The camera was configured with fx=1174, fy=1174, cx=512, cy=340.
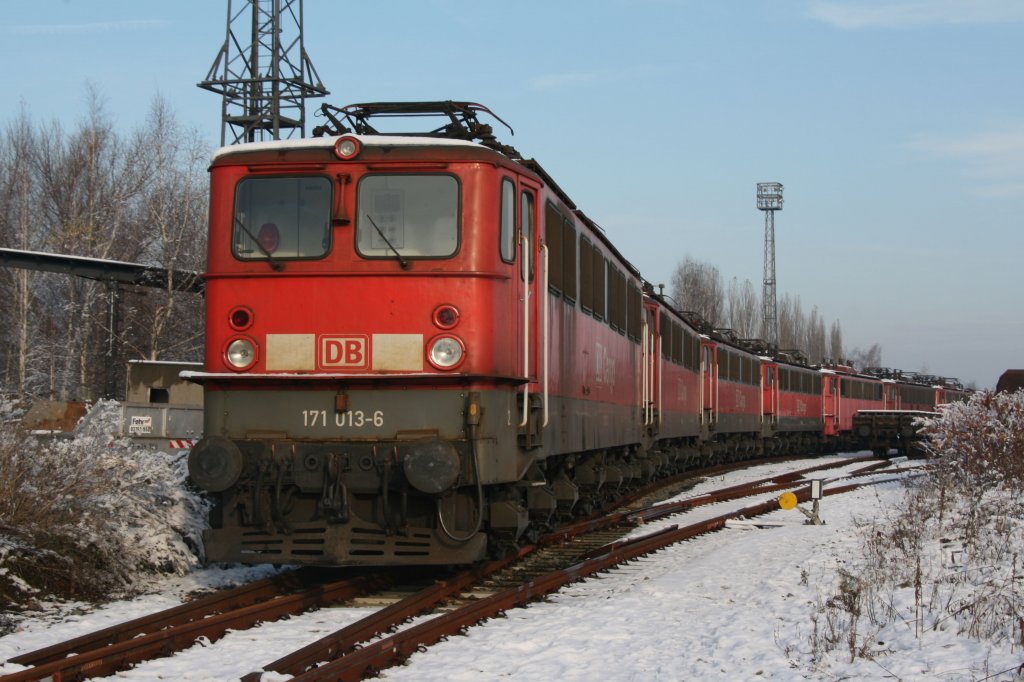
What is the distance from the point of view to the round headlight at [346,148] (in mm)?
8703

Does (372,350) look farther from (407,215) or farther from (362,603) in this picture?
(362,603)

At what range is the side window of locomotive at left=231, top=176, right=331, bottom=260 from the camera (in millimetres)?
8750

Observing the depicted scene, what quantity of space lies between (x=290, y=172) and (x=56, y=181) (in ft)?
118

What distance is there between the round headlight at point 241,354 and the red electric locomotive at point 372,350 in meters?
0.01

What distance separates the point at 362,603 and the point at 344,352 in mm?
1851

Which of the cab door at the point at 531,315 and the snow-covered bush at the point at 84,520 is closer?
the snow-covered bush at the point at 84,520

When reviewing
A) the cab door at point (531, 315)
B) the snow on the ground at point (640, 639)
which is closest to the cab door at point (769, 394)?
the snow on the ground at point (640, 639)

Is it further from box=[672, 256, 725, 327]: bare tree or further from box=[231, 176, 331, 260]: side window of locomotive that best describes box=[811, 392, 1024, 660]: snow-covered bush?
box=[672, 256, 725, 327]: bare tree

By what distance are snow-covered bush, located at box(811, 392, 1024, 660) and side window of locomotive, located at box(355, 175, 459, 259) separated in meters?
3.79

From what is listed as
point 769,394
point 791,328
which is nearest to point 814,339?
point 791,328

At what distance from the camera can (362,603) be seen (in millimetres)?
8609

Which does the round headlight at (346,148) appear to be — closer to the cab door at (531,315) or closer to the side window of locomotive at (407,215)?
the side window of locomotive at (407,215)

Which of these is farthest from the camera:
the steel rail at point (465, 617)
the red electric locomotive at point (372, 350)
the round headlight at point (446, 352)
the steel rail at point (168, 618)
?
the round headlight at point (446, 352)

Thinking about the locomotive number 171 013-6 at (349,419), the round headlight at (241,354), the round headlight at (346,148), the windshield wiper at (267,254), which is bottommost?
the locomotive number 171 013-6 at (349,419)
